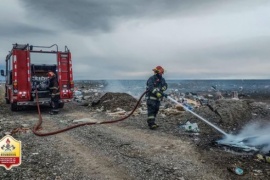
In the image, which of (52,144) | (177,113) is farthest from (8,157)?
(177,113)

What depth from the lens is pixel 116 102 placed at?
1473cm

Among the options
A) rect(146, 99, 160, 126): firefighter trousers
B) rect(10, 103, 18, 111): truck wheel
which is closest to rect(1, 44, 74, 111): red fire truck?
rect(10, 103, 18, 111): truck wheel

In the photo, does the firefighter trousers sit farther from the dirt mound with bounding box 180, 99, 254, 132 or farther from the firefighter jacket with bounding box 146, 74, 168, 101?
the dirt mound with bounding box 180, 99, 254, 132

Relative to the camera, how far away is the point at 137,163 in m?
5.68

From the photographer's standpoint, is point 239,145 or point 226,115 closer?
point 239,145

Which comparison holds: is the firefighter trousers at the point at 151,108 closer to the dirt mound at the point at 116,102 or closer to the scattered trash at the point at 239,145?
the scattered trash at the point at 239,145

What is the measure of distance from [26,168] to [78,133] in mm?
3059

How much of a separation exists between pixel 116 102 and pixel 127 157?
28.7 feet

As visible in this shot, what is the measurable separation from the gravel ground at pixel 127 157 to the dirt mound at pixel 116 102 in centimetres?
533

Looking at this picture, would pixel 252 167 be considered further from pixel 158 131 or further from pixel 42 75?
pixel 42 75

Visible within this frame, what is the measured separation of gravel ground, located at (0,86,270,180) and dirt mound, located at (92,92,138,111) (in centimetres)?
533

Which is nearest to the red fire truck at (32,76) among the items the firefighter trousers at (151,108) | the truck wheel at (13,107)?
the truck wheel at (13,107)

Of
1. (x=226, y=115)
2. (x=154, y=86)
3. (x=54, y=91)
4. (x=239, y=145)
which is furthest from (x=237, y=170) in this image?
(x=54, y=91)

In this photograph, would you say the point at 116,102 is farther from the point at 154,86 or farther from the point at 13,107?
the point at 154,86
